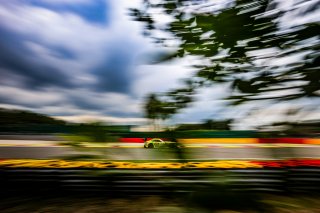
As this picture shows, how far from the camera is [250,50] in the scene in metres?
0.65

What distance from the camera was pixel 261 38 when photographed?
2.10 ft

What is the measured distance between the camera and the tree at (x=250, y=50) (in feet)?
2.05

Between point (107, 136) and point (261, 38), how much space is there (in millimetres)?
422

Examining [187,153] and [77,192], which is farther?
[77,192]

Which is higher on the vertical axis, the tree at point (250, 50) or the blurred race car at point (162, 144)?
the tree at point (250, 50)

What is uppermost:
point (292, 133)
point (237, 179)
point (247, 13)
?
point (247, 13)

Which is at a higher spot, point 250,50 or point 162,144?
point 250,50

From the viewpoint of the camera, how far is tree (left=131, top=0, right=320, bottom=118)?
0.62 m

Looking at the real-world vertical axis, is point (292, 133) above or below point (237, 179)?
above

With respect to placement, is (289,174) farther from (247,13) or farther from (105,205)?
(105,205)

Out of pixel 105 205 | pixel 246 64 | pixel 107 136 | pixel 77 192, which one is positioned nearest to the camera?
pixel 107 136

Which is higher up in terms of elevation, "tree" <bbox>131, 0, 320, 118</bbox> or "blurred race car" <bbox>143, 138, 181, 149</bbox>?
"tree" <bbox>131, 0, 320, 118</bbox>

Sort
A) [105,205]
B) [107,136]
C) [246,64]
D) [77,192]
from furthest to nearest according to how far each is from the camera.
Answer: [77,192] < [105,205] < [246,64] < [107,136]

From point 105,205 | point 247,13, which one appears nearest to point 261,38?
point 247,13
